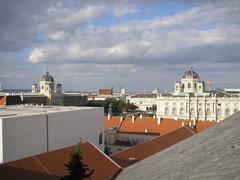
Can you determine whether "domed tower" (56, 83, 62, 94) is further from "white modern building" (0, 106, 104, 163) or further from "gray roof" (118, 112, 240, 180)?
"gray roof" (118, 112, 240, 180)

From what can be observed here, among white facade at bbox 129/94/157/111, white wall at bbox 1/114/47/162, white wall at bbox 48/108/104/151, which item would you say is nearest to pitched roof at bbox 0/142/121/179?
white wall at bbox 1/114/47/162

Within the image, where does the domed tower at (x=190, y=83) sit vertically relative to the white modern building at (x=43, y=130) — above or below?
above

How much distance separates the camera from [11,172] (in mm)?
22266

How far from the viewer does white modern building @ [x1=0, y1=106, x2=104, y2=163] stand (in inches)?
990

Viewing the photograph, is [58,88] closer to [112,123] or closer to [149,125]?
[112,123]

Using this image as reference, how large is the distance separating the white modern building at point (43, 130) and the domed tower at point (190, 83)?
87.0m

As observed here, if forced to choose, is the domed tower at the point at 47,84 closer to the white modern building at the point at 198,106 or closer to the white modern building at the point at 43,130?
the white modern building at the point at 198,106

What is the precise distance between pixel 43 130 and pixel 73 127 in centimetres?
463

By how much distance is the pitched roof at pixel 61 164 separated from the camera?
2380cm

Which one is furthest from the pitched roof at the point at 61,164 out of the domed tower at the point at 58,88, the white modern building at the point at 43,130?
the domed tower at the point at 58,88

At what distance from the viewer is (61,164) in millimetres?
25828

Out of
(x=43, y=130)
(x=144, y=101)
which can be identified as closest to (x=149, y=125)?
(x=43, y=130)

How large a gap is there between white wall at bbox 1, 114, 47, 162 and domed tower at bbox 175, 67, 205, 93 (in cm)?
9639

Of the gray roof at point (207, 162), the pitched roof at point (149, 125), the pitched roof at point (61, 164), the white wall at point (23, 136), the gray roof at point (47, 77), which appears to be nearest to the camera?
the gray roof at point (207, 162)
